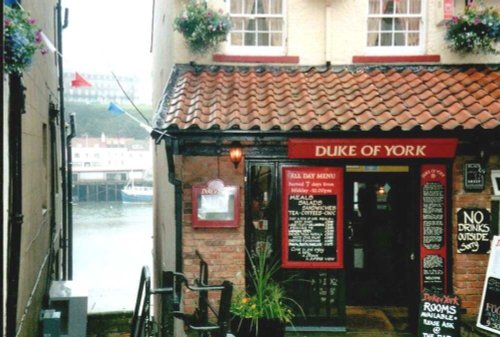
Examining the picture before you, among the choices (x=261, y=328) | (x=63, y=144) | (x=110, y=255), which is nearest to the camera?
(x=261, y=328)

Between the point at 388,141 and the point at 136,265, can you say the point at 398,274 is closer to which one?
the point at 388,141

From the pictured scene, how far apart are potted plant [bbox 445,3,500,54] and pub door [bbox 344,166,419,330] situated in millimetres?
2152

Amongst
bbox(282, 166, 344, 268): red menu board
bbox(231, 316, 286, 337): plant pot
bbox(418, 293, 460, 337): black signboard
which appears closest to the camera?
bbox(231, 316, 286, 337): plant pot

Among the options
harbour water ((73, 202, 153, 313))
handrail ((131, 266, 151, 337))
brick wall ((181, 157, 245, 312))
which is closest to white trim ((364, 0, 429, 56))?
brick wall ((181, 157, 245, 312))

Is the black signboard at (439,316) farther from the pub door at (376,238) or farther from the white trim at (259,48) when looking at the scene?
the white trim at (259,48)

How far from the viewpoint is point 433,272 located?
8203 millimetres

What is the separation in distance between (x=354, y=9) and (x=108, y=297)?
17.7 m

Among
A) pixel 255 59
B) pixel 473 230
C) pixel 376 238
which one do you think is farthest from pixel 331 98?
pixel 376 238

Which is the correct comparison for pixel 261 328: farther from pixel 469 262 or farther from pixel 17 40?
pixel 17 40

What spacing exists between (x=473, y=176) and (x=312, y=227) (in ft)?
7.79

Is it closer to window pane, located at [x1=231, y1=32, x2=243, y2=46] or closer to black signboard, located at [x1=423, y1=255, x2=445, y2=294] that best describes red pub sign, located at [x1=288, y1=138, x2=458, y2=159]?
black signboard, located at [x1=423, y1=255, x2=445, y2=294]

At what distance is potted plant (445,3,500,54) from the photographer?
8.32m

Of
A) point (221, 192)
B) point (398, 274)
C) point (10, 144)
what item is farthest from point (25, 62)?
point (398, 274)

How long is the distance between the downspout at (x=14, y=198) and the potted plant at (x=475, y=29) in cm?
619
